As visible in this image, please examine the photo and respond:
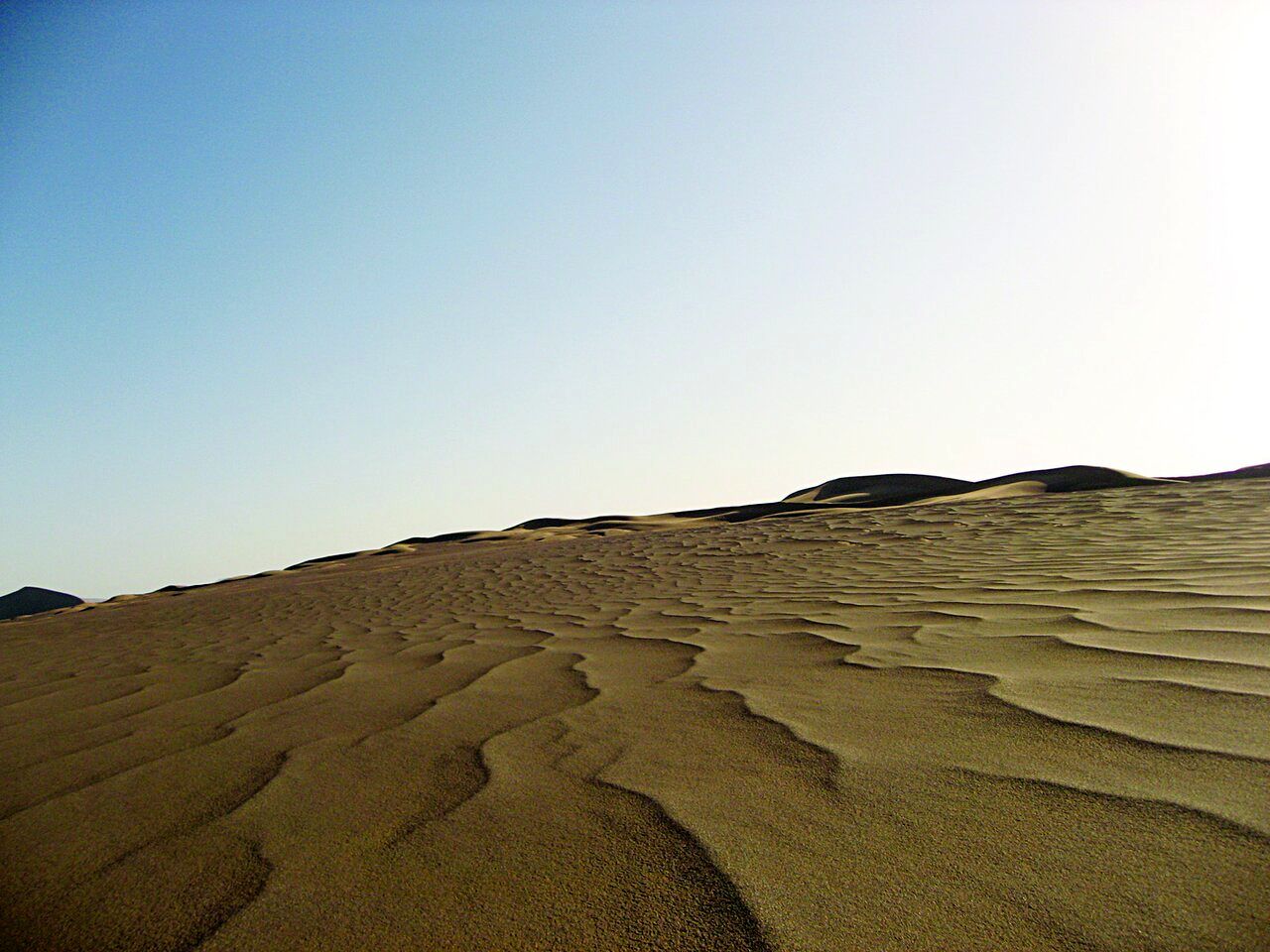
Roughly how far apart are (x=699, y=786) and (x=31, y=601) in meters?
19.4

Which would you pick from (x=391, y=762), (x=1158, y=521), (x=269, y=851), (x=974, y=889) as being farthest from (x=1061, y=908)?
(x=1158, y=521)

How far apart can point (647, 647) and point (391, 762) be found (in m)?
1.33

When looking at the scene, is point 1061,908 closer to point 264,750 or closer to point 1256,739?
point 1256,739

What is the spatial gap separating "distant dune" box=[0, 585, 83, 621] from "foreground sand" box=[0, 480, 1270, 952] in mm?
15448

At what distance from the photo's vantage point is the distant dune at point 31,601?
51.1 ft

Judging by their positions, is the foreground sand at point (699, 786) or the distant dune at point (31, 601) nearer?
the foreground sand at point (699, 786)

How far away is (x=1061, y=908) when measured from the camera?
0.88 m

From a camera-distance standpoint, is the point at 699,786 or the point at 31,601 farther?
the point at 31,601

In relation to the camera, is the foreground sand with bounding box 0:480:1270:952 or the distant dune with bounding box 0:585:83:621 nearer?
the foreground sand with bounding box 0:480:1270:952

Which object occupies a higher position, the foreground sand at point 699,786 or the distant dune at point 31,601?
the distant dune at point 31,601

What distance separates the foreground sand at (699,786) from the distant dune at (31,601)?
1545 centimetres

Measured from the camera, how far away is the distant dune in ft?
51.1

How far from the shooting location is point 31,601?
1617cm

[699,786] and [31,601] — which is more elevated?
[31,601]
